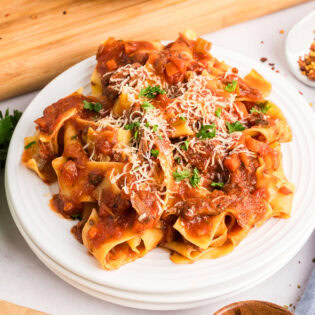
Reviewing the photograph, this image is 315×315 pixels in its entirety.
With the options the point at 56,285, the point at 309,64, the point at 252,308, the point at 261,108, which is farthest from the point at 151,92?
the point at 309,64

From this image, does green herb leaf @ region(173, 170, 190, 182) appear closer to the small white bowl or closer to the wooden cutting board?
the wooden cutting board

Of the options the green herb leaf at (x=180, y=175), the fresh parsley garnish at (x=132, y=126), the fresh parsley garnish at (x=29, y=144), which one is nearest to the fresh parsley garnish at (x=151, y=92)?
the fresh parsley garnish at (x=132, y=126)

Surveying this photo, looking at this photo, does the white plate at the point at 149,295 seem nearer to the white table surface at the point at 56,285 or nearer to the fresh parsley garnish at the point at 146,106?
the white table surface at the point at 56,285

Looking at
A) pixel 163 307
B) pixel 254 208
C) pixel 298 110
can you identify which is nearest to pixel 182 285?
pixel 163 307

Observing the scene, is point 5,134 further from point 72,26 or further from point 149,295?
point 149,295

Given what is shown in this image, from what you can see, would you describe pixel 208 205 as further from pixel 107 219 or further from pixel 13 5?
pixel 13 5

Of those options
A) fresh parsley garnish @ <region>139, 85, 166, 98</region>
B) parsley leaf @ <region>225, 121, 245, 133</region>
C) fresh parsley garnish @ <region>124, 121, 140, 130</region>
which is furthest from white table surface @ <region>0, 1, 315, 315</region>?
fresh parsley garnish @ <region>139, 85, 166, 98</region>
